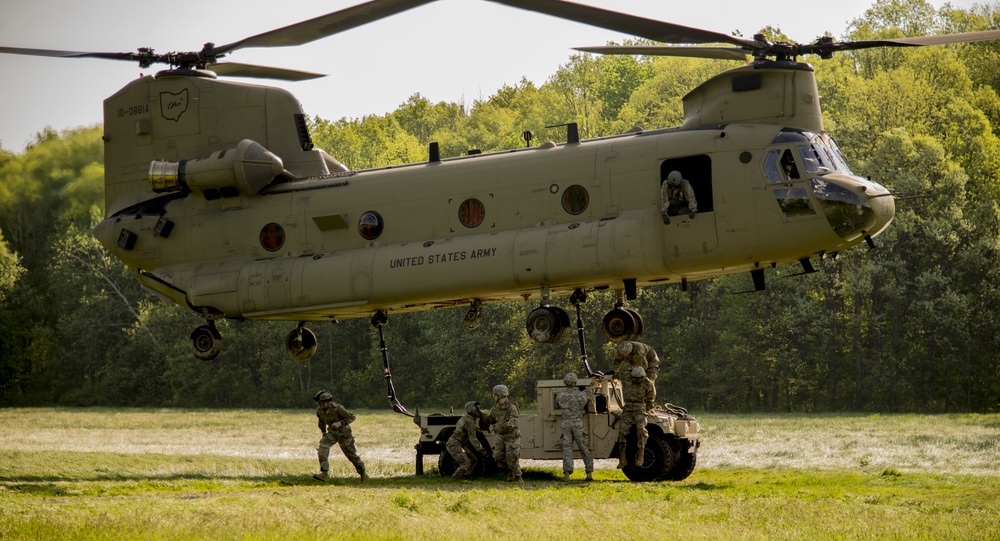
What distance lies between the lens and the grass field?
555 inches

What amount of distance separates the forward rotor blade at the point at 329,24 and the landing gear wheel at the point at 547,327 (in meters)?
5.41

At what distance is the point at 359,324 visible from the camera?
204 ft

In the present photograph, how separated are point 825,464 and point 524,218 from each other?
25.3 feet

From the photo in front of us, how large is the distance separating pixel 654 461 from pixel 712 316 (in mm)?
37351

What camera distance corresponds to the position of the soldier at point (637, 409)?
19.1m

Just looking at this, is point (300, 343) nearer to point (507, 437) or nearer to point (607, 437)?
point (507, 437)

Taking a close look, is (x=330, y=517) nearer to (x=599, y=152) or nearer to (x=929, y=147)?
(x=599, y=152)

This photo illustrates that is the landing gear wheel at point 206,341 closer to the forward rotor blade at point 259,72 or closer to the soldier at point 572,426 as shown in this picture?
the forward rotor blade at point 259,72

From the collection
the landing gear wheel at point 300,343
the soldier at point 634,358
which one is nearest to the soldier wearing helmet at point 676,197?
the soldier at point 634,358

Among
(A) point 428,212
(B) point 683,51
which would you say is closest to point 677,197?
(B) point 683,51

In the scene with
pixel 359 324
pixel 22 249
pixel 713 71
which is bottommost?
pixel 359 324

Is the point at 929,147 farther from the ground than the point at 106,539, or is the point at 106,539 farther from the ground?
the point at 929,147

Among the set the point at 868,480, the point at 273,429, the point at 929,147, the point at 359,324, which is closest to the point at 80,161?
the point at 359,324

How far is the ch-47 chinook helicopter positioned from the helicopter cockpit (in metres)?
0.03
